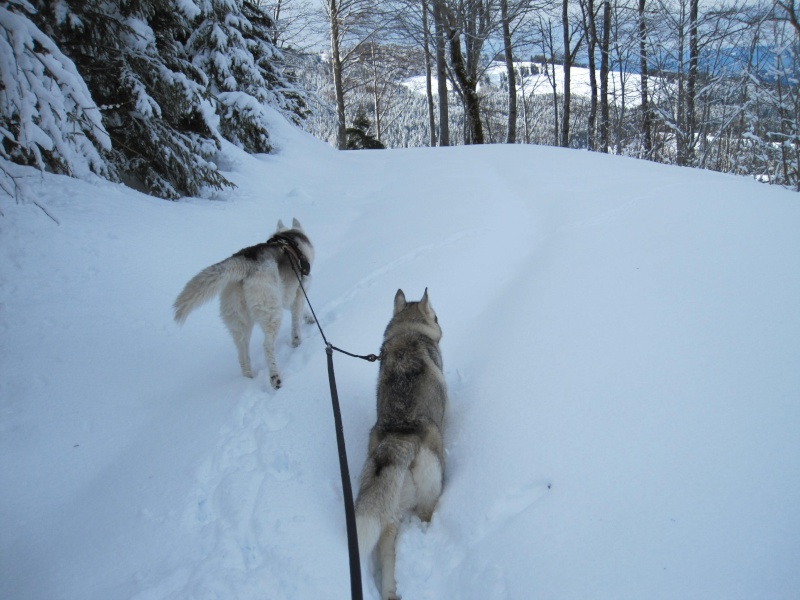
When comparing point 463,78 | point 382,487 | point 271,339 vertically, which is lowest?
point 382,487

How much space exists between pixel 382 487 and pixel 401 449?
0.26 m

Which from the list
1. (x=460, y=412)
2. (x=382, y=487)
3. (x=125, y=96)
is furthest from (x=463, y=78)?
(x=382, y=487)

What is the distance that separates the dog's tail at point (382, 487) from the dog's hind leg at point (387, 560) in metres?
0.09

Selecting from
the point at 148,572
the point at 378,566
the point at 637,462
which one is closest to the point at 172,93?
the point at 148,572

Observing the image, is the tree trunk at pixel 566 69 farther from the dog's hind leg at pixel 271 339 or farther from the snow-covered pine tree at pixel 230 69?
the dog's hind leg at pixel 271 339

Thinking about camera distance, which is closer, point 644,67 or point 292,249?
point 292,249

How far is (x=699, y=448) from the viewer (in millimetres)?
2314

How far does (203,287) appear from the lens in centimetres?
348

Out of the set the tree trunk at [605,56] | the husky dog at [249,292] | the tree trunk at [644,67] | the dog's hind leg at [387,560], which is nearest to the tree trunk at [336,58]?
the tree trunk at [605,56]

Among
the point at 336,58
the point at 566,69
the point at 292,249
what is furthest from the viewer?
the point at 336,58

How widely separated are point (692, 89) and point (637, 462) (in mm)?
21096

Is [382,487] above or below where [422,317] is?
below

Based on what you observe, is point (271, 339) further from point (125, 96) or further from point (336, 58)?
point (336, 58)

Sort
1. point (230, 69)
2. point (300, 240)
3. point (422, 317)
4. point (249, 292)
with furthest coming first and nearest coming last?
point (230, 69)
point (300, 240)
point (249, 292)
point (422, 317)
